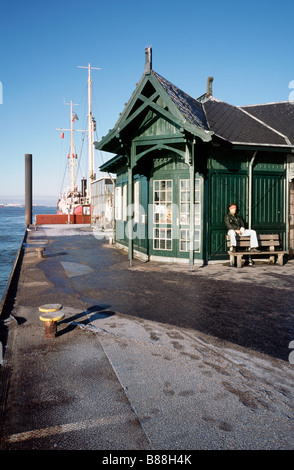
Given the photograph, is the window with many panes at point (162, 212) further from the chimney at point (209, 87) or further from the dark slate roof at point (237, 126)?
the chimney at point (209, 87)

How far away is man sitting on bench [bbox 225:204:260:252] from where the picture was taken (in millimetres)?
10648

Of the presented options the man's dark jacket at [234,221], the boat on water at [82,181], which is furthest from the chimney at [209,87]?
the boat on water at [82,181]

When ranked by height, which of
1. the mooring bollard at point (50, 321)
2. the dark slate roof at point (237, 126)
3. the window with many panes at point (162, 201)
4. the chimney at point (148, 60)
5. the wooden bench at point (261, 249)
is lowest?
the mooring bollard at point (50, 321)

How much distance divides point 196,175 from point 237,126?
284 centimetres

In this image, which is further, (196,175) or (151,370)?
(196,175)

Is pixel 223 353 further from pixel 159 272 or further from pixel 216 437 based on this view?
pixel 159 272

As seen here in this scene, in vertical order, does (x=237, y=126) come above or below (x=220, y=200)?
above

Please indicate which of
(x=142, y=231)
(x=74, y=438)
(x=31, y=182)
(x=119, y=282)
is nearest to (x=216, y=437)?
(x=74, y=438)

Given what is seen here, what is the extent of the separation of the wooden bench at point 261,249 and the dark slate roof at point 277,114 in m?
3.56

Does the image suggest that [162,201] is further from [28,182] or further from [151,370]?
[28,182]

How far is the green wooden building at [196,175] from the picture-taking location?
10.6 meters

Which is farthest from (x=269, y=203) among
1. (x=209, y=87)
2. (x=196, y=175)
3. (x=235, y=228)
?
(x=209, y=87)

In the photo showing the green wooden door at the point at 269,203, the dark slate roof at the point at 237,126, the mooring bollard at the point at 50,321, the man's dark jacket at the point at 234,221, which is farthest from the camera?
the green wooden door at the point at 269,203

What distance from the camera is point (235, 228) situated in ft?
35.5
